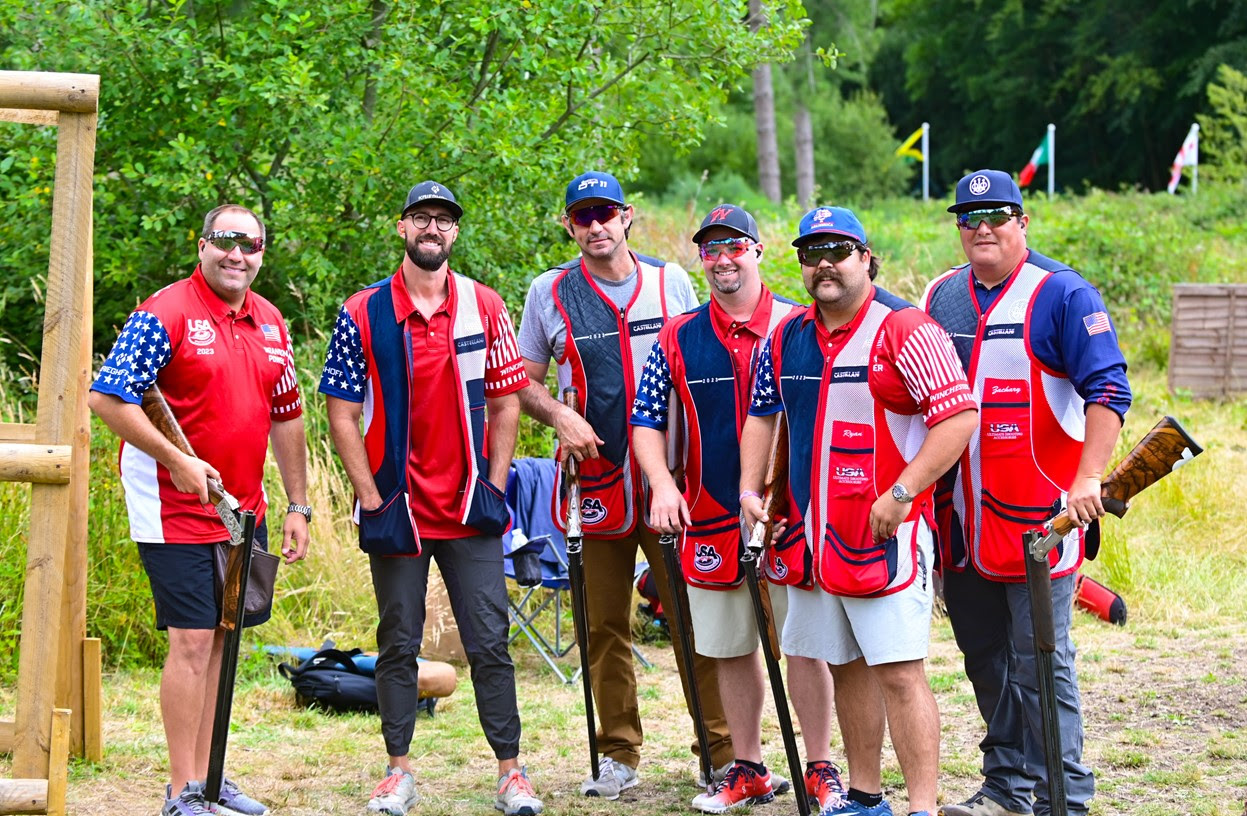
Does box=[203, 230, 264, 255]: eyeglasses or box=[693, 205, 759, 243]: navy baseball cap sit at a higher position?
box=[693, 205, 759, 243]: navy baseball cap

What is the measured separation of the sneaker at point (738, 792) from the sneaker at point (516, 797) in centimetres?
61

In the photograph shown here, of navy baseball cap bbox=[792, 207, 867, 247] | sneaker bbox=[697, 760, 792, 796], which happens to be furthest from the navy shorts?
navy baseball cap bbox=[792, 207, 867, 247]

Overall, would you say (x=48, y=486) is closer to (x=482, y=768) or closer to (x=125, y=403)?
(x=125, y=403)

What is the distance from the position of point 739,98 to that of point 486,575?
34.5m

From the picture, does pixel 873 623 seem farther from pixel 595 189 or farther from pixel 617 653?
pixel 595 189

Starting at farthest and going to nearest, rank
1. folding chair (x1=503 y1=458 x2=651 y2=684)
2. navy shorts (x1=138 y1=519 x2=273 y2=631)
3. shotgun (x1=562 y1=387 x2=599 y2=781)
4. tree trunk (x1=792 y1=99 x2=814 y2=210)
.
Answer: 1. tree trunk (x1=792 y1=99 x2=814 y2=210)
2. folding chair (x1=503 y1=458 x2=651 y2=684)
3. shotgun (x1=562 y1=387 x2=599 y2=781)
4. navy shorts (x1=138 y1=519 x2=273 y2=631)

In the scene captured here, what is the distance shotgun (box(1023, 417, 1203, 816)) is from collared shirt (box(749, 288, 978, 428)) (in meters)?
0.50

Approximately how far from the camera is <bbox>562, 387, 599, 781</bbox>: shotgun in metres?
5.44

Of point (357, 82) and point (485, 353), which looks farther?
point (357, 82)

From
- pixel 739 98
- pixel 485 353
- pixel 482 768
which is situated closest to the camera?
pixel 485 353

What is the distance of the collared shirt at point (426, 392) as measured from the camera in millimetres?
5176

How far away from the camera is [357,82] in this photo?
9.38 metres

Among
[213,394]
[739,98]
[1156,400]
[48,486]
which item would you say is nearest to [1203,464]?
[1156,400]

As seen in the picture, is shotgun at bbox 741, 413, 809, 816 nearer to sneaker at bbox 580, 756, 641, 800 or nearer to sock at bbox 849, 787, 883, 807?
sock at bbox 849, 787, 883, 807
